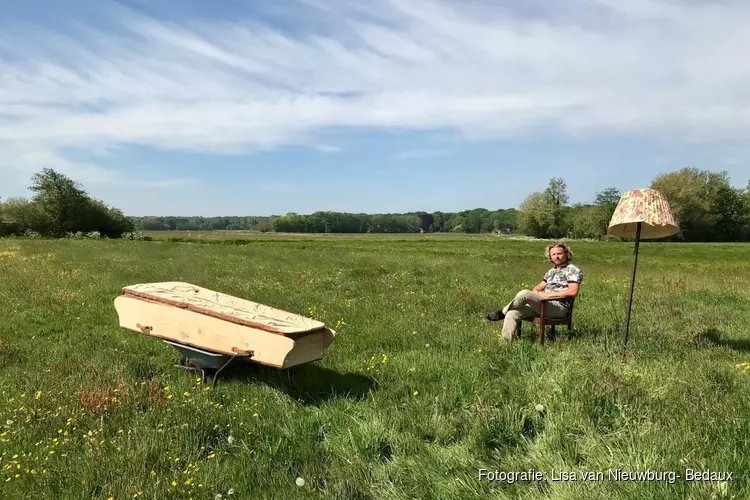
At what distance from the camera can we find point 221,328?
5387mm

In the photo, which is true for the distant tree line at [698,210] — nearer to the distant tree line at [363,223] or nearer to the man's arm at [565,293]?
the distant tree line at [363,223]

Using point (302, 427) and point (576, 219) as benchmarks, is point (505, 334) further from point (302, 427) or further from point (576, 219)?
point (576, 219)

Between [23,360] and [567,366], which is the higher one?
[567,366]

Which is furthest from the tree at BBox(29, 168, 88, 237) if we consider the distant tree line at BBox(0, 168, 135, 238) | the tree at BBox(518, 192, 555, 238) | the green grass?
the tree at BBox(518, 192, 555, 238)

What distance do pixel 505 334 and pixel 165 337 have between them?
495 centimetres

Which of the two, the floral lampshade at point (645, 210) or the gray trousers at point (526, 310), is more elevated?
the floral lampshade at point (645, 210)

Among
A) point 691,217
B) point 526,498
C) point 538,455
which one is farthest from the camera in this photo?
point 691,217

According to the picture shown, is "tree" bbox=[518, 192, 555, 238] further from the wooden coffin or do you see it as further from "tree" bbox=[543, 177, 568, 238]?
the wooden coffin

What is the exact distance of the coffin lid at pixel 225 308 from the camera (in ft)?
17.0

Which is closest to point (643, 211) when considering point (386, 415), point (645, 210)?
Answer: point (645, 210)

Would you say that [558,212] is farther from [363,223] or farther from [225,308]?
[225,308]

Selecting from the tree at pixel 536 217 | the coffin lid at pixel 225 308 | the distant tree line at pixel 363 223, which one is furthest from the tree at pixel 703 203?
the coffin lid at pixel 225 308

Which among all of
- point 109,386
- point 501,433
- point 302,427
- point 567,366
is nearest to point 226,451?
point 302,427

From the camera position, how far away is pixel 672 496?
2.94 m
